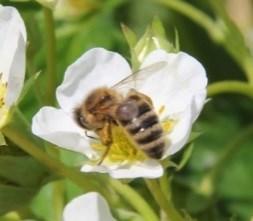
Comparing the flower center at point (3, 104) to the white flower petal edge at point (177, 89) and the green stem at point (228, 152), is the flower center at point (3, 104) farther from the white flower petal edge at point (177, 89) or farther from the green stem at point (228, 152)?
the green stem at point (228, 152)

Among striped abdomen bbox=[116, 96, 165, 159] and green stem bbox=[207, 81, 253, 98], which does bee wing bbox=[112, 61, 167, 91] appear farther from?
green stem bbox=[207, 81, 253, 98]

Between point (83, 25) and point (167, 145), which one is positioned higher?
point (167, 145)

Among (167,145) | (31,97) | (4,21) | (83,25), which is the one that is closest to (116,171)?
(167,145)

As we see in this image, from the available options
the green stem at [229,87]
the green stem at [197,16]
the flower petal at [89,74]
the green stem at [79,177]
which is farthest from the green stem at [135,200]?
the green stem at [197,16]

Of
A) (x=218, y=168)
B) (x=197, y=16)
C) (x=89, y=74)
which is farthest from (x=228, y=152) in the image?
(x=89, y=74)

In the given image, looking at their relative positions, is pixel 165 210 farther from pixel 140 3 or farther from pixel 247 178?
pixel 140 3

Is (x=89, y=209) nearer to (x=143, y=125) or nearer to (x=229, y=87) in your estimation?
(x=143, y=125)

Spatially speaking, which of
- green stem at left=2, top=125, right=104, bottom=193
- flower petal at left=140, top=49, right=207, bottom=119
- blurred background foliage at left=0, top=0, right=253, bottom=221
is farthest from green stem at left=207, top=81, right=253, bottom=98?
green stem at left=2, top=125, right=104, bottom=193
